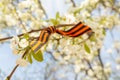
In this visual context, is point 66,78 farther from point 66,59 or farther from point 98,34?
point 98,34

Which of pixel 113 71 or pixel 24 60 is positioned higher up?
pixel 113 71

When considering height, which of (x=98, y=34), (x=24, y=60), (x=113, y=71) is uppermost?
(x=113, y=71)

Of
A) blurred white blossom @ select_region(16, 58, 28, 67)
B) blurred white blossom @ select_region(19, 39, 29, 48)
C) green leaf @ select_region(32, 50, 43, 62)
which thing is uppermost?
→ blurred white blossom @ select_region(19, 39, 29, 48)

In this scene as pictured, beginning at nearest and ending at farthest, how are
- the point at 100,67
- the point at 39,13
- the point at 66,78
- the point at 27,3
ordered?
the point at 27,3
the point at 39,13
the point at 100,67
the point at 66,78

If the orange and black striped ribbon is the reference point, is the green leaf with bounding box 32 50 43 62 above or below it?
below

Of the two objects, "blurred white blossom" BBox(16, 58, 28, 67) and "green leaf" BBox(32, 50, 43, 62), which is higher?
"green leaf" BBox(32, 50, 43, 62)

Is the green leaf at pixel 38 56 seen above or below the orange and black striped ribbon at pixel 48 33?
below

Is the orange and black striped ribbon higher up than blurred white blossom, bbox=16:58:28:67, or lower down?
higher up

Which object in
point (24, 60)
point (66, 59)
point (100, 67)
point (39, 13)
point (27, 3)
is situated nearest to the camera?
point (24, 60)

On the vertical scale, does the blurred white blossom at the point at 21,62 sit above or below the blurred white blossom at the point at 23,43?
below

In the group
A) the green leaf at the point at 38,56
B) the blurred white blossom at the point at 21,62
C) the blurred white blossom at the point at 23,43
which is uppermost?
the blurred white blossom at the point at 23,43

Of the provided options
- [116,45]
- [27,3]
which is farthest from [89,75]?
[27,3]
